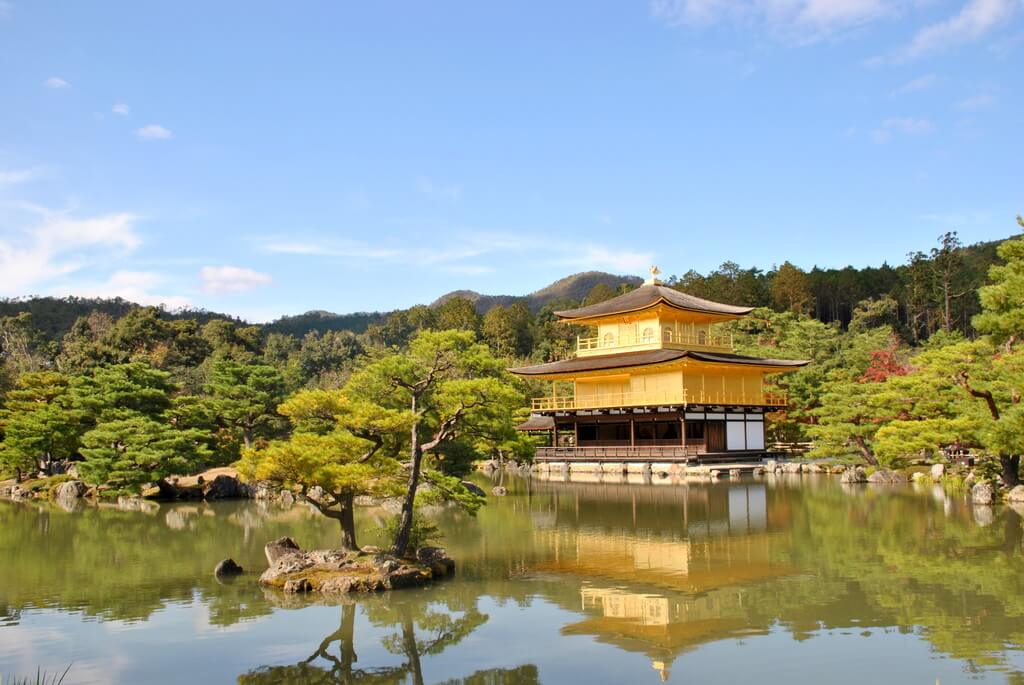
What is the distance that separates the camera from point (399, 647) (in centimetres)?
936

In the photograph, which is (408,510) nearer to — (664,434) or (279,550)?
(279,550)

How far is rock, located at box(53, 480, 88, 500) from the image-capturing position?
2826 centimetres

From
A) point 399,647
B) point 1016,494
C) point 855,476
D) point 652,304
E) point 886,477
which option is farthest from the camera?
point 652,304

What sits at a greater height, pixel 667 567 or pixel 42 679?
pixel 667 567

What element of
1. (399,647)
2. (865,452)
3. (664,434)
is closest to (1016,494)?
(865,452)

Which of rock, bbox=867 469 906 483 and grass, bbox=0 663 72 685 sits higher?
rock, bbox=867 469 906 483

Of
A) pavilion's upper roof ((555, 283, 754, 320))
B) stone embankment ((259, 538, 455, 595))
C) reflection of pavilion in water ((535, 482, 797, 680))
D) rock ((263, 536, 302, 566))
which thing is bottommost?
reflection of pavilion in water ((535, 482, 797, 680))

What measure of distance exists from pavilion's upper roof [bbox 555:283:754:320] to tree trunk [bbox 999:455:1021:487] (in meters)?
17.9

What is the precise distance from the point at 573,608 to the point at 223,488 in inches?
771

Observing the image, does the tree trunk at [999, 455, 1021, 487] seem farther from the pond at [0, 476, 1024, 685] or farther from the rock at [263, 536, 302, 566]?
the rock at [263, 536, 302, 566]

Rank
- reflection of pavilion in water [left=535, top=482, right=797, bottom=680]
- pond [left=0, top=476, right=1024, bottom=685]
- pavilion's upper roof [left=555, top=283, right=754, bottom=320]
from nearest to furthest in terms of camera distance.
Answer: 1. pond [left=0, top=476, right=1024, bottom=685]
2. reflection of pavilion in water [left=535, top=482, right=797, bottom=680]
3. pavilion's upper roof [left=555, top=283, right=754, bottom=320]

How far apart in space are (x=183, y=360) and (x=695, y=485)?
4092 centimetres

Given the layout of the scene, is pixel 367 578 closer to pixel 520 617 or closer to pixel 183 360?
pixel 520 617

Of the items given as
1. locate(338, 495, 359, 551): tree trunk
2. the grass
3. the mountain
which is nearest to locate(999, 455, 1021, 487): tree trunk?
locate(338, 495, 359, 551): tree trunk
